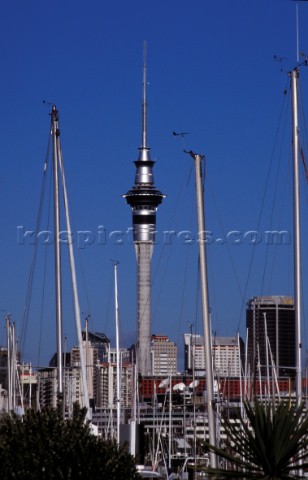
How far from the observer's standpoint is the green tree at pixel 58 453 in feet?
83.7

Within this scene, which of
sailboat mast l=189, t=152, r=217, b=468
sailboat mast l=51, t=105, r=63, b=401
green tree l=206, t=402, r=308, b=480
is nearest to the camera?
green tree l=206, t=402, r=308, b=480

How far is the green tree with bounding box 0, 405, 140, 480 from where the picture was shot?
25516 millimetres

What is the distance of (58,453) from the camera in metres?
25.8

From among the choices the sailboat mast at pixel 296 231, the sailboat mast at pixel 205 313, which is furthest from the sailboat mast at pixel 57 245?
the sailboat mast at pixel 205 313

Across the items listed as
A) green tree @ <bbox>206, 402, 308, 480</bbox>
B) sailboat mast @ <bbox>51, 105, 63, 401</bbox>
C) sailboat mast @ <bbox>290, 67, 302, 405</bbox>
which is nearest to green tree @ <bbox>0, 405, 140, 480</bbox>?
green tree @ <bbox>206, 402, 308, 480</bbox>

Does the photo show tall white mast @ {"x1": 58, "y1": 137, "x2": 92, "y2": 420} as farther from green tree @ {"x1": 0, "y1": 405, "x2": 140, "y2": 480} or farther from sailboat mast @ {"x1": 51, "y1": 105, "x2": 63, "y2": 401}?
green tree @ {"x1": 0, "y1": 405, "x2": 140, "y2": 480}

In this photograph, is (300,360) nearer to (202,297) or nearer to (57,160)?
(202,297)

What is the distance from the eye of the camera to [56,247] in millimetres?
38969

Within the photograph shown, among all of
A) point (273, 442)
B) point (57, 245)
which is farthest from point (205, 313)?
point (57, 245)

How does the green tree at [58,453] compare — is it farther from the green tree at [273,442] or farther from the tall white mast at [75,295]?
the tall white mast at [75,295]

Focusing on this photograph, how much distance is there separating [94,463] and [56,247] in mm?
13849

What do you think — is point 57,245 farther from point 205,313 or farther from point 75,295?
point 205,313

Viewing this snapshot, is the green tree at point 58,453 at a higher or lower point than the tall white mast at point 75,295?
lower

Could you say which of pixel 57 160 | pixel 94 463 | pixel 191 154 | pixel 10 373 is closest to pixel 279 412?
pixel 94 463
